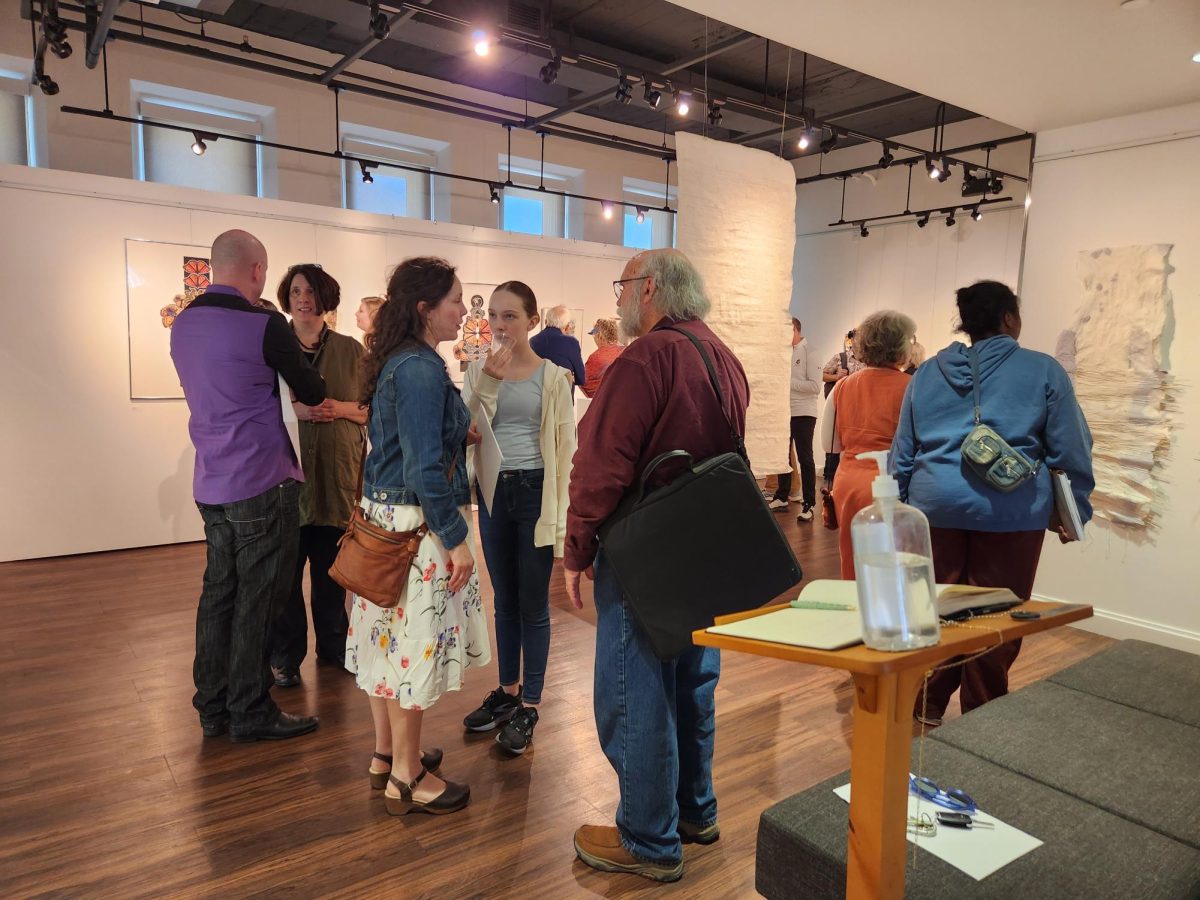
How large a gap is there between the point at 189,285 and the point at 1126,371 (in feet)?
20.3

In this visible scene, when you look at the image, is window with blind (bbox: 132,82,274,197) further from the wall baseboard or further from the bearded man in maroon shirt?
the wall baseboard

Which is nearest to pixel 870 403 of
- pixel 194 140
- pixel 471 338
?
pixel 471 338

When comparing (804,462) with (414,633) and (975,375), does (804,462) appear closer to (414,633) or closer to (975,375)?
(975,375)

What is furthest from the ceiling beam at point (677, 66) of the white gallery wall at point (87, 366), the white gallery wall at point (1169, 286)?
the white gallery wall at point (87, 366)

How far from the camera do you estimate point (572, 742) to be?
2867 mm

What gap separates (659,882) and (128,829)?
156 centimetres

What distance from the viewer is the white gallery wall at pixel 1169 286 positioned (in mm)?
3863

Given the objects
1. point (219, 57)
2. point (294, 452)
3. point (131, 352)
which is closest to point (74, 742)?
point (294, 452)

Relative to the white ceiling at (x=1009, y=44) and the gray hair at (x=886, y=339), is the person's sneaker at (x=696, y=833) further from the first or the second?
the white ceiling at (x=1009, y=44)

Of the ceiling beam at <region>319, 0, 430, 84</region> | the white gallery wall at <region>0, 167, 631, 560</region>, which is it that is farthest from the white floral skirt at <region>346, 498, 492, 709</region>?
the white gallery wall at <region>0, 167, 631, 560</region>

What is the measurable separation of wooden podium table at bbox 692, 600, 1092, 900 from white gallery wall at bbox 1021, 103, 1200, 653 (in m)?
3.70

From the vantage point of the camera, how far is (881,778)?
0.98 meters

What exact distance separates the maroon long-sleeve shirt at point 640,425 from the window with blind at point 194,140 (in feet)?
20.6

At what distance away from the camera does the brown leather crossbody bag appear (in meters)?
2.18
